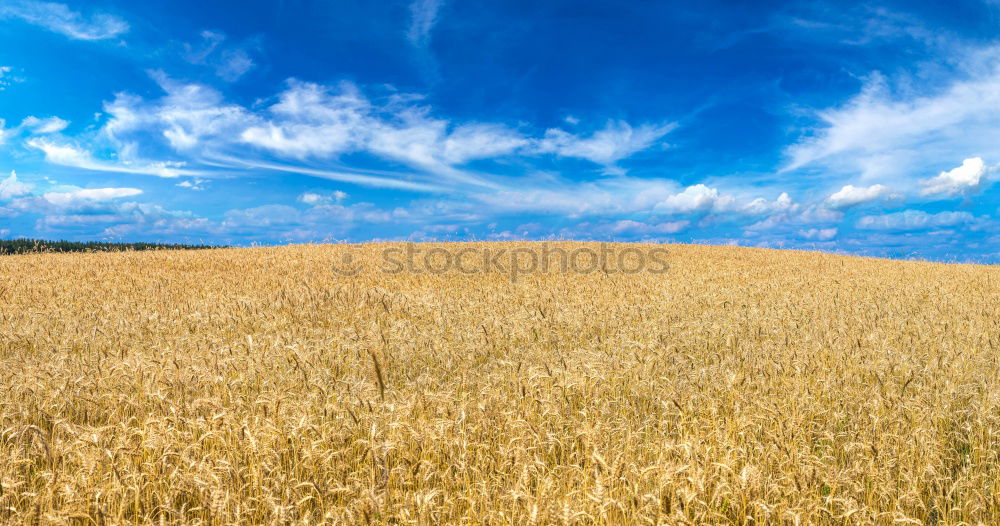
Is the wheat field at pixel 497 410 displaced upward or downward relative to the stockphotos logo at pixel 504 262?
downward

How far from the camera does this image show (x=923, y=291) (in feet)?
40.1

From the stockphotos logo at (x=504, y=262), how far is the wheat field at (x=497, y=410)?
6.30m

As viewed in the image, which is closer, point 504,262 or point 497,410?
point 497,410

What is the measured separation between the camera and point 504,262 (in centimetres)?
2069

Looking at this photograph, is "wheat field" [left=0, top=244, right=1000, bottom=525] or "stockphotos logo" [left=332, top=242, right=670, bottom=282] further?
"stockphotos logo" [left=332, top=242, right=670, bottom=282]

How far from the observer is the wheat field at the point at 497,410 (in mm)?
3006

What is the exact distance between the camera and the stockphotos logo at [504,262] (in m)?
17.1

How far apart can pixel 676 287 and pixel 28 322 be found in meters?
13.0

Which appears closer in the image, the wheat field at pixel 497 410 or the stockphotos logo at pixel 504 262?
the wheat field at pixel 497 410

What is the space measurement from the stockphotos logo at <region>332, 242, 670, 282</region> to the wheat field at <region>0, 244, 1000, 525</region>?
6.30 metres

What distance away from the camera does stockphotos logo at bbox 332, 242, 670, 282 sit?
17.1 meters

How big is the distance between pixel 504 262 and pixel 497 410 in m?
16.4

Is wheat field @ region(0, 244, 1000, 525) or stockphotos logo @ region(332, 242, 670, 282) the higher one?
stockphotos logo @ region(332, 242, 670, 282)

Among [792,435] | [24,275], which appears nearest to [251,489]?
[792,435]
